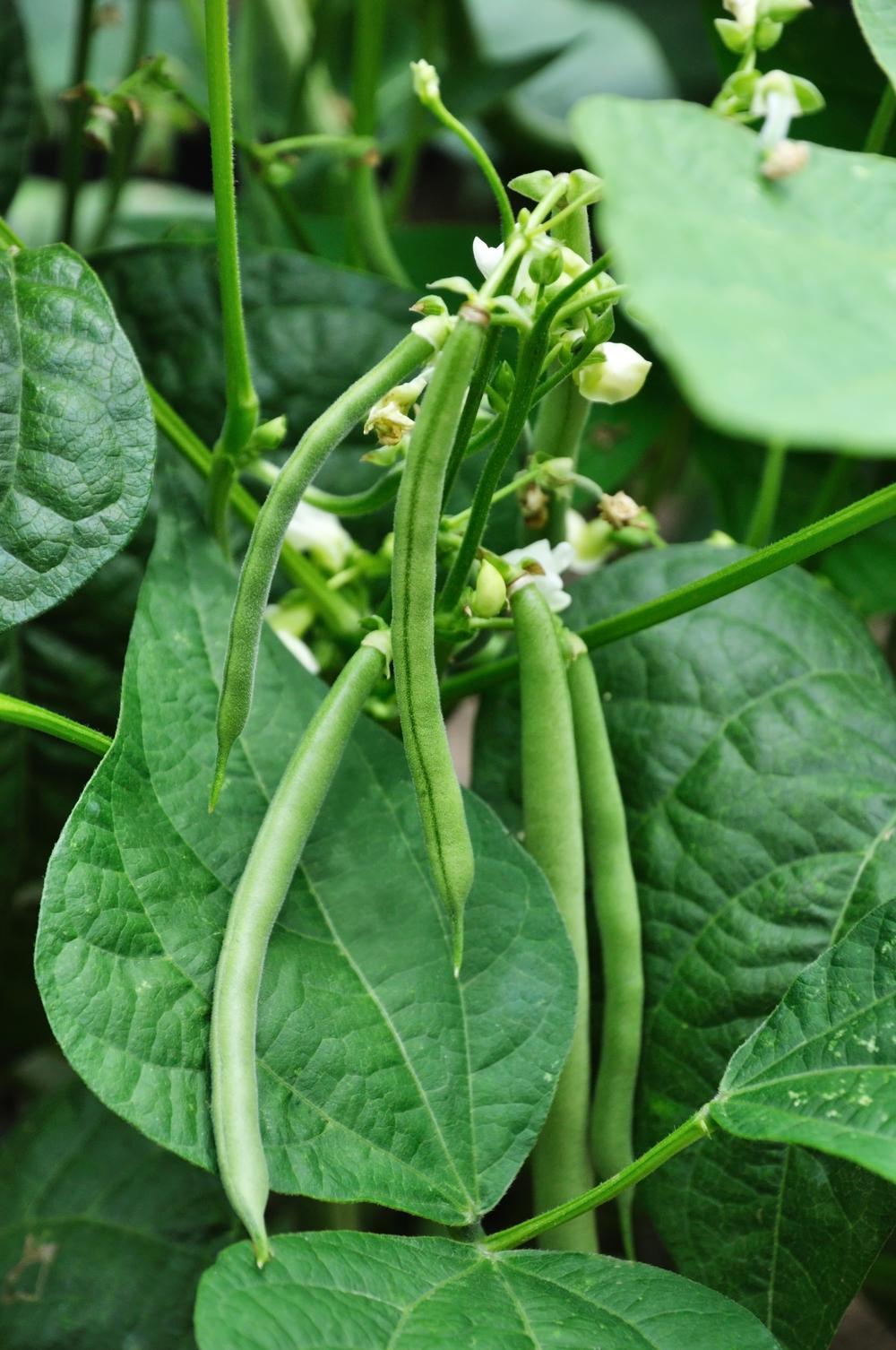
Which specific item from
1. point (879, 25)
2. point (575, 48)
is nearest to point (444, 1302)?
point (879, 25)

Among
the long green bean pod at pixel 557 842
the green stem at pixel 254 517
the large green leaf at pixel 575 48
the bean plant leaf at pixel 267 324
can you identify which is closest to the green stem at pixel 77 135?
the bean plant leaf at pixel 267 324

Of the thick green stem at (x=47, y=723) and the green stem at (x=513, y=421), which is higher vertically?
the green stem at (x=513, y=421)

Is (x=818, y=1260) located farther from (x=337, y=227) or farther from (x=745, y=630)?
(x=337, y=227)

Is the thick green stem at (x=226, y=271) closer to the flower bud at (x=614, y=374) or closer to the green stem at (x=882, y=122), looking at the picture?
the flower bud at (x=614, y=374)

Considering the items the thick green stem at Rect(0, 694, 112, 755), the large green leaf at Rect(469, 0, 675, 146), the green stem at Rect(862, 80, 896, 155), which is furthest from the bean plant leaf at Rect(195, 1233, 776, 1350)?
the large green leaf at Rect(469, 0, 675, 146)

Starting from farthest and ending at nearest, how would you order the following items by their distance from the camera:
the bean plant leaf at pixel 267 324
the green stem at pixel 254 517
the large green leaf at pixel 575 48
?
the large green leaf at pixel 575 48, the bean plant leaf at pixel 267 324, the green stem at pixel 254 517

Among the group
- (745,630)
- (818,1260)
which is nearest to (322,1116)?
(818,1260)

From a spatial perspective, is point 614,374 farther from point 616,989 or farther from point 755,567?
point 616,989
